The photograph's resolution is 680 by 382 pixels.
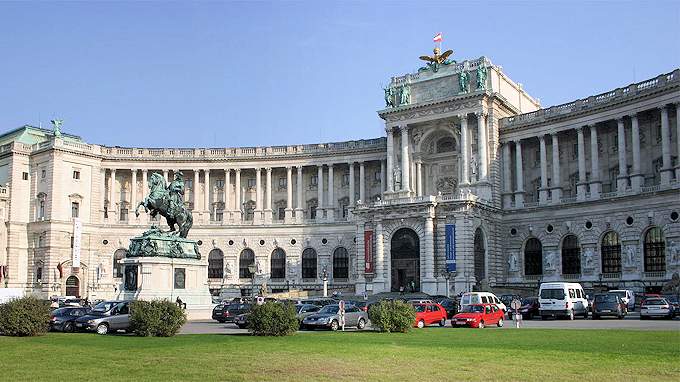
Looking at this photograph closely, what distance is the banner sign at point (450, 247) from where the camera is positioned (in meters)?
75.9

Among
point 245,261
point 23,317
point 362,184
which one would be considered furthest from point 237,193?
point 23,317

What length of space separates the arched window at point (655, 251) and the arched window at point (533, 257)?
12.4 m

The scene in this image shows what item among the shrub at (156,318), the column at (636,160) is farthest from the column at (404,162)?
the shrub at (156,318)

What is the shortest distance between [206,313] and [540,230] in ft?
141

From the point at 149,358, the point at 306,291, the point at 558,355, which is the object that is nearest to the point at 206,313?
the point at 149,358

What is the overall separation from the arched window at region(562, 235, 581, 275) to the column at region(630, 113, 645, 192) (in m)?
8.73

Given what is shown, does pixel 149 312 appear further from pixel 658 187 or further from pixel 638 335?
pixel 658 187

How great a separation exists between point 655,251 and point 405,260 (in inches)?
979

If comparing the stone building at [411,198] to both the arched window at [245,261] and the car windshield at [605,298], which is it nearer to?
the arched window at [245,261]

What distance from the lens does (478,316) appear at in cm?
4209

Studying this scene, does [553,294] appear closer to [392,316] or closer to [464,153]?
[392,316]

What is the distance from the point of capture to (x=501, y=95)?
84.7 m

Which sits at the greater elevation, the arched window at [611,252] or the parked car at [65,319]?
the arched window at [611,252]

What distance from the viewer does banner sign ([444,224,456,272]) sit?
75875mm
